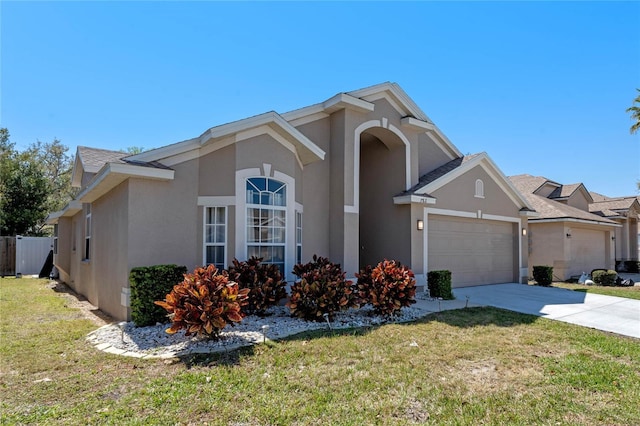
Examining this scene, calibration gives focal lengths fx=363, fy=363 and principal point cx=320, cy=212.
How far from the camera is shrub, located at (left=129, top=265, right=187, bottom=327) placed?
7445mm

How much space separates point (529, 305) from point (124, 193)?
11684mm

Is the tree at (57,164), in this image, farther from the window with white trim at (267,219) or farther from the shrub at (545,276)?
the shrub at (545,276)

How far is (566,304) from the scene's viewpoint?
11.3 meters

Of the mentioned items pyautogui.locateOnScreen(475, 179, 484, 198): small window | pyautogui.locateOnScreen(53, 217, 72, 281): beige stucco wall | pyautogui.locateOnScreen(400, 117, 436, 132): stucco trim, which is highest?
pyautogui.locateOnScreen(400, 117, 436, 132): stucco trim

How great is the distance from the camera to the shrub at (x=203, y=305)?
6082 millimetres

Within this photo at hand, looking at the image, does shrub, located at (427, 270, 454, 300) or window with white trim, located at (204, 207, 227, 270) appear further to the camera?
shrub, located at (427, 270, 454, 300)

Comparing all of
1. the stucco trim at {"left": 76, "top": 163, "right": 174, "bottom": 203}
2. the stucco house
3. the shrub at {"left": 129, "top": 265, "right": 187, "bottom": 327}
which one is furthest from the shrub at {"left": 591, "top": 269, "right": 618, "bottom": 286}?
A: the stucco trim at {"left": 76, "top": 163, "right": 174, "bottom": 203}

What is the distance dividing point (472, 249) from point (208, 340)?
1176cm

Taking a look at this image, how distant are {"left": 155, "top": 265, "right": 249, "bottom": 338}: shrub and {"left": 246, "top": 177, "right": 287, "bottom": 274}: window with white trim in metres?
2.71

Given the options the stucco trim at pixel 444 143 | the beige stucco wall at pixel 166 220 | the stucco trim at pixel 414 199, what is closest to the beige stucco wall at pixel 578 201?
the stucco trim at pixel 444 143

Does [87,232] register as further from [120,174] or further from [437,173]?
[437,173]

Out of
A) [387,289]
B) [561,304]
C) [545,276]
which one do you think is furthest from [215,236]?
[545,276]

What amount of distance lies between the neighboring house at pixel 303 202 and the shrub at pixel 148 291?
0.66 metres

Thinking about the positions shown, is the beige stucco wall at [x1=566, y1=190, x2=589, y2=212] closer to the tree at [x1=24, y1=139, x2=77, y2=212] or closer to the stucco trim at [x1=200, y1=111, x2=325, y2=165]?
the stucco trim at [x1=200, y1=111, x2=325, y2=165]
